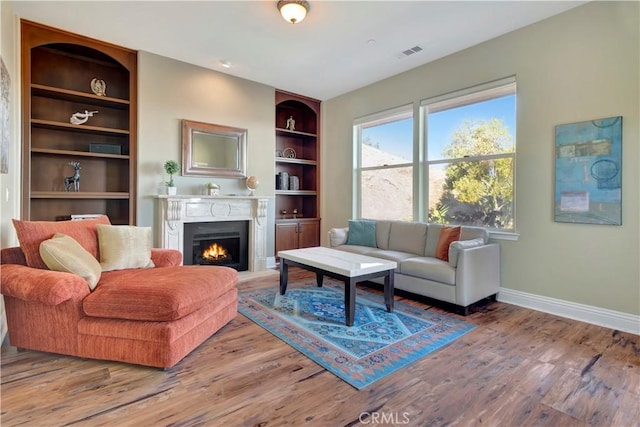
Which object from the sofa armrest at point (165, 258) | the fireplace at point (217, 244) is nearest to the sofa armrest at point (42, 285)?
the sofa armrest at point (165, 258)

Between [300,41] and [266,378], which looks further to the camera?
[300,41]

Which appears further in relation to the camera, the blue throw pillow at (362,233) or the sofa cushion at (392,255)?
the blue throw pillow at (362,233)

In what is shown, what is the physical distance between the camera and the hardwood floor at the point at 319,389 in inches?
65.2

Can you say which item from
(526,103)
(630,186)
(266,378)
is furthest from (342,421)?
(526,103)

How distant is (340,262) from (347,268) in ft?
0.93

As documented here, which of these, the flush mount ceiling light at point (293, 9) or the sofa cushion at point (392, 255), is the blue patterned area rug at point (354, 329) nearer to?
the sofa cushion at point (392, 255)

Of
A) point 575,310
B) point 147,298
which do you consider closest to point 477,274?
point 575,310

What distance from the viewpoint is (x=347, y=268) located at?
9.20ft

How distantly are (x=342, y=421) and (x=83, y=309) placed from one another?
179 centimetres

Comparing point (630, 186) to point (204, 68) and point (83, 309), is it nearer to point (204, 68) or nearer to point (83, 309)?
point (83, 309)

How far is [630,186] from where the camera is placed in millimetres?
2729

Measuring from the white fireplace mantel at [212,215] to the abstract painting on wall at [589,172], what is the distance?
3.77 m

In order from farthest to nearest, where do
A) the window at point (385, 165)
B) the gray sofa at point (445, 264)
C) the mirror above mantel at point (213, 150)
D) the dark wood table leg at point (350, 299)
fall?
the window at point (385, 165), the mirror above mantel at point (213, 150), the gray sofa at point (445, 264), the dark wood table leg at point (350, 299)

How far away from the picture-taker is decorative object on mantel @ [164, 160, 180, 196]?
418 cm
